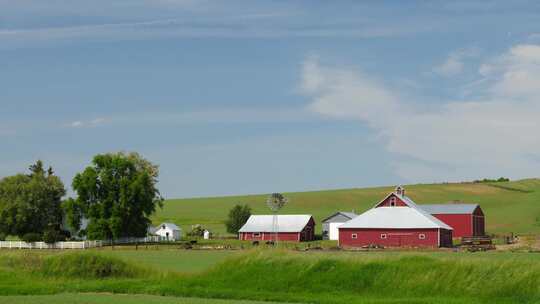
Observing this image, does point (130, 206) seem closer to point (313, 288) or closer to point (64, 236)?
point (64, 236)

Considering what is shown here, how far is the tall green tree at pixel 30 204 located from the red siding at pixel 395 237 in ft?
112

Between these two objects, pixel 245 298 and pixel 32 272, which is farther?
pixel 32 272

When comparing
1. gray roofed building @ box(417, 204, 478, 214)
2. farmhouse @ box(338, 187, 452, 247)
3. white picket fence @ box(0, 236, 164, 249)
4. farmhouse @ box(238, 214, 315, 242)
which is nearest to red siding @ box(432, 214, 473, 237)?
gray roofed building @ box(417, 204, 478, 214)

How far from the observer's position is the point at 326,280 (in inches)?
1224

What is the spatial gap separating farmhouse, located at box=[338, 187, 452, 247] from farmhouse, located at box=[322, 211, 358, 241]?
718 inches

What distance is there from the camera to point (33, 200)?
321 ft

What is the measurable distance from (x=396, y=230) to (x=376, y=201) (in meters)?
74.5

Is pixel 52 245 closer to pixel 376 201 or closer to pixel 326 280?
pixel 326 280

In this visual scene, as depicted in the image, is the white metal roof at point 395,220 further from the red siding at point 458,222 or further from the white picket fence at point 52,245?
the white picket fence at point 52,245

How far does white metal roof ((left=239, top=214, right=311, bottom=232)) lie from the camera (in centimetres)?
11381

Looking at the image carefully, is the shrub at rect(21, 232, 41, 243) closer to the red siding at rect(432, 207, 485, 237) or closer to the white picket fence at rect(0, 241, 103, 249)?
the white picket fence at rect(0, 241, 103, 249)

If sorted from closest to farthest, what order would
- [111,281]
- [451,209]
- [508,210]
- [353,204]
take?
1. [111,281]
2. [451,209]
3. [508,210]
4. [353,204]

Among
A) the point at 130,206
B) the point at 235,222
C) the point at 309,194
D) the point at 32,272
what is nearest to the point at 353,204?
the point at 309,194

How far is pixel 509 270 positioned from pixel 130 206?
73334 mm
